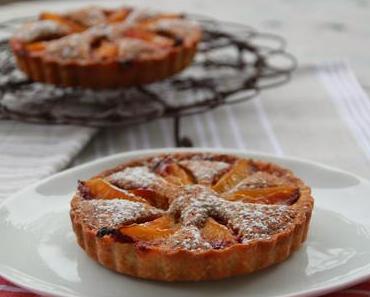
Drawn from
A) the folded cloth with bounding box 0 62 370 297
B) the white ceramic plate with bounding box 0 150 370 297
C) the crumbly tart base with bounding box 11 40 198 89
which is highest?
the crumbly tart base with bounding box 11 40 198 89

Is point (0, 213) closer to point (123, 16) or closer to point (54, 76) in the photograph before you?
point (54, 76)

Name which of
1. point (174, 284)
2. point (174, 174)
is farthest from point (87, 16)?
point (174, 284)

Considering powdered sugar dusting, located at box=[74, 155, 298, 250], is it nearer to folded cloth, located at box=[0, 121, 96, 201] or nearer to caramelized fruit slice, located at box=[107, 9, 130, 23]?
folded cloth, located at box=[0, 121, 96, 201]

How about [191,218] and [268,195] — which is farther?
[268,195]

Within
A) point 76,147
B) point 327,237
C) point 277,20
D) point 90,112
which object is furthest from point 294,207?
point 277,20

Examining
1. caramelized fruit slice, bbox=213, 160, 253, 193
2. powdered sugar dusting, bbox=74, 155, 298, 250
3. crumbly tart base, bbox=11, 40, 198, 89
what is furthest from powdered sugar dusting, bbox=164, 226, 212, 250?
crumbly tart base, bbox=11, 40, 198, 89

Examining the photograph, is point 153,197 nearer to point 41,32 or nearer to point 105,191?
point 105,191

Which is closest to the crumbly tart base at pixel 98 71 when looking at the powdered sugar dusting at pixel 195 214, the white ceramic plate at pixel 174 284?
the white ceramic plate at pixel 174 284
